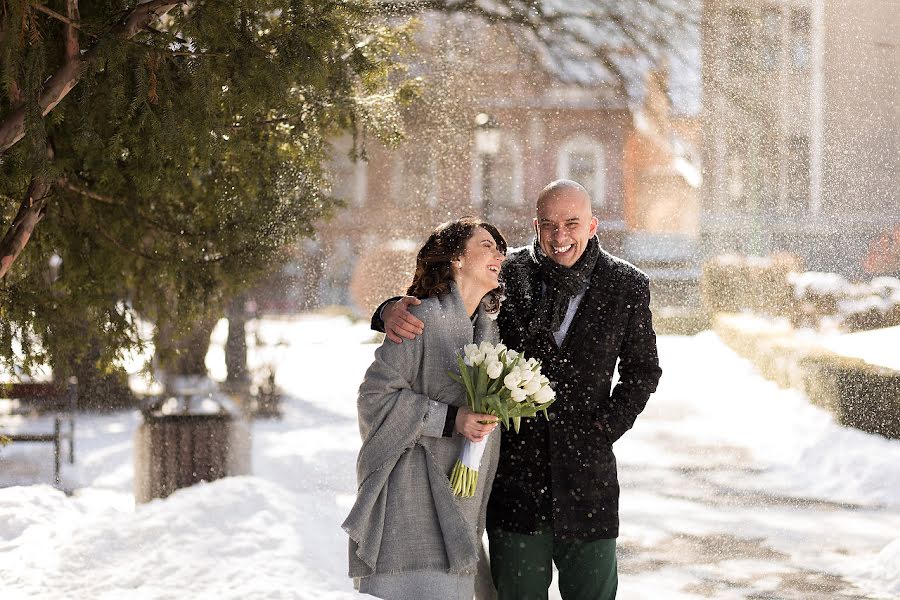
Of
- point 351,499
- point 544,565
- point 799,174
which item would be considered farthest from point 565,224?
point 351,499

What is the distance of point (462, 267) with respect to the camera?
3.05 m

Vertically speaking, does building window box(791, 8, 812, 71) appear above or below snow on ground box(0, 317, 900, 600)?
above

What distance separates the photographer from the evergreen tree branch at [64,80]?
11.7ft

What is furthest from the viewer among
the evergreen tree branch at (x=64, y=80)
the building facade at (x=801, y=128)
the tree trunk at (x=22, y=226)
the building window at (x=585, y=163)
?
the building window at (x=585, y=163)

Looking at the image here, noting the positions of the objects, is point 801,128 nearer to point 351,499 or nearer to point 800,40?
point 800,40

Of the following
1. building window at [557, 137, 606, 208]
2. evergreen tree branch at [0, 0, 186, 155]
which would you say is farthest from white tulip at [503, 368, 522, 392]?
building window at [557, 137, 606, 208]

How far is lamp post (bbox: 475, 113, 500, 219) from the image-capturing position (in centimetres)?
682

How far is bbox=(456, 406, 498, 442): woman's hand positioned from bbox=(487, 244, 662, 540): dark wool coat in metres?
0.38

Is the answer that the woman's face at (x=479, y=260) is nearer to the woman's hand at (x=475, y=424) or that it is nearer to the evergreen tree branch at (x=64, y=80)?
the woman's hand at (x=475, y=424)

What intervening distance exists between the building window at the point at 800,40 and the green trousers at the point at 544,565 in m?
4.21

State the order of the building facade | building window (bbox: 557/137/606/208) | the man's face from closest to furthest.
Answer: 1. the man's face
2. the building facade
3. building window (bbox: 557/137/606/208)

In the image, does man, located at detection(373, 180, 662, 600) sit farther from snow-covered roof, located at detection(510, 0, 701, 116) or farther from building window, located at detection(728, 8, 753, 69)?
building window, located at detection(728, 8, 753, 69)

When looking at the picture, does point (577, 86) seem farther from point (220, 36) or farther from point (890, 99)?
point (220, 36)

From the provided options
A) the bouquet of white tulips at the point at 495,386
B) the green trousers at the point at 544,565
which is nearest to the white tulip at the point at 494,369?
the bouquet of white tulips at the point at 495,386
